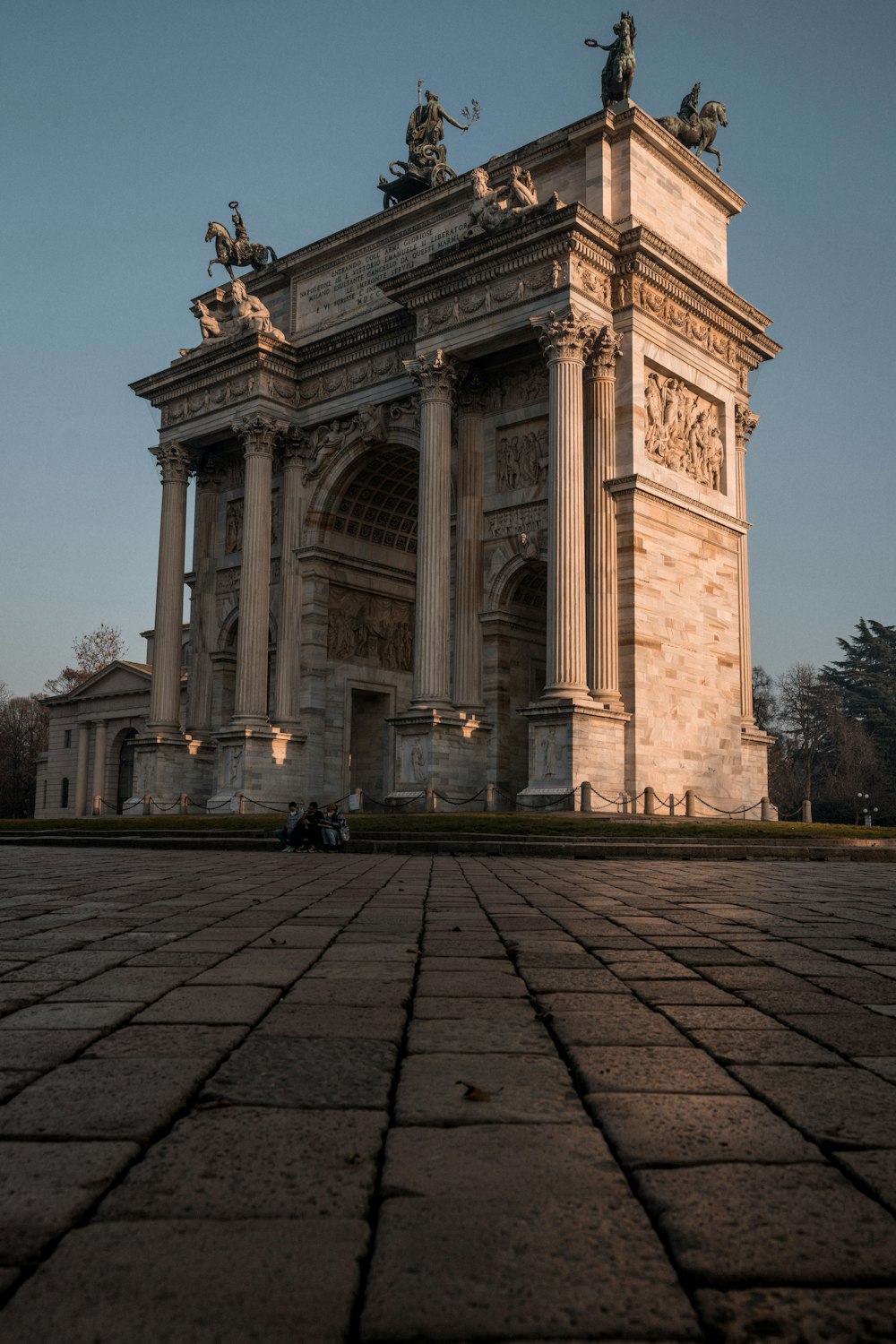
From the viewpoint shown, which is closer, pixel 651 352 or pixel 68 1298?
pixel 68 1298

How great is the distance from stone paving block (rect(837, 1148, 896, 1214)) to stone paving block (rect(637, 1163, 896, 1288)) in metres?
0.04

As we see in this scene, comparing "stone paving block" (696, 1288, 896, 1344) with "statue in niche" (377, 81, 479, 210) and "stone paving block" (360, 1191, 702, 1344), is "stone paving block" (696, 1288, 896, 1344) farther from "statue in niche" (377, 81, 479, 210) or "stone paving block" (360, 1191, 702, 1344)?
"statue in niche" (377, 81, 479, 210)

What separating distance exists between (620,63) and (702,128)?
382 cm

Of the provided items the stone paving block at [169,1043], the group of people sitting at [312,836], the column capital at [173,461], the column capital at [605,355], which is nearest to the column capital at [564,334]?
the column capital at [605,355]

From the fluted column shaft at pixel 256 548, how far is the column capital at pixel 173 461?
3.48 metres

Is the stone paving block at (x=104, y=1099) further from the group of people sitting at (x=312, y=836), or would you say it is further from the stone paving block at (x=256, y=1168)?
the group of people sitting at (x=312, y=836)

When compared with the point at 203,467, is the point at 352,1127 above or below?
below

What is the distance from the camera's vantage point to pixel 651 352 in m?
29.1

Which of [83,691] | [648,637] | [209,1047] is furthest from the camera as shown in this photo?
[83,691]

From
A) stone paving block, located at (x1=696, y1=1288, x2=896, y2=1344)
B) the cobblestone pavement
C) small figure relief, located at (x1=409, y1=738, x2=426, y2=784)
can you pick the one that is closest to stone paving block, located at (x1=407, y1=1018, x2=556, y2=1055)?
the cobblestone pavement

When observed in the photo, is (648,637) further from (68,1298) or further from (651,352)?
(68,1298)

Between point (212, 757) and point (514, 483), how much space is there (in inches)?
561

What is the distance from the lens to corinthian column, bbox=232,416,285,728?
1353 inches

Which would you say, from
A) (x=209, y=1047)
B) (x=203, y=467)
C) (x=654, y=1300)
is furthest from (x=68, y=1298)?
(x=203, y=467)
